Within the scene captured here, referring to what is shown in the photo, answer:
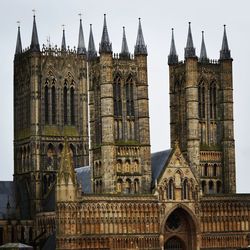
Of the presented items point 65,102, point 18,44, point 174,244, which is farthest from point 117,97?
point 18,44

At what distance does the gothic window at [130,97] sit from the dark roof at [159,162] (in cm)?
532

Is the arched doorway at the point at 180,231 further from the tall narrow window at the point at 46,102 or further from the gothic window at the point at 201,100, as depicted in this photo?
the tall narrow window at the point at 46,102

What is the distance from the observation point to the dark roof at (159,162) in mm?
106125

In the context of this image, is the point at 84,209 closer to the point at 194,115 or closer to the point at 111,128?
the point at 111,128

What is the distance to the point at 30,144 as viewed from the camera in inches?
4739

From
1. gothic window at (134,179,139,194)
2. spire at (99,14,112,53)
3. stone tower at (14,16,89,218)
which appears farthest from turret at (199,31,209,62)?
stone tower at (14,16,89,218)

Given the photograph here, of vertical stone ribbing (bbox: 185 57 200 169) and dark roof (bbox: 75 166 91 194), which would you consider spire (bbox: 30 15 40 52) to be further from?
vertical stone ribbing (bbox: 185 57 200 169)

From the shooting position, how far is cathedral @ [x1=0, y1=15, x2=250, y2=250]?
101875mm

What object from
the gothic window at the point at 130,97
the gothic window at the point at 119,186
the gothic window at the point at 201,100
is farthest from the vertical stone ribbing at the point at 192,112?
the gothic window at the point at 119,186

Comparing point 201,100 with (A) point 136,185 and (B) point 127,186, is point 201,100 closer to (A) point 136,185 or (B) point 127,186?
(A) point 136,185

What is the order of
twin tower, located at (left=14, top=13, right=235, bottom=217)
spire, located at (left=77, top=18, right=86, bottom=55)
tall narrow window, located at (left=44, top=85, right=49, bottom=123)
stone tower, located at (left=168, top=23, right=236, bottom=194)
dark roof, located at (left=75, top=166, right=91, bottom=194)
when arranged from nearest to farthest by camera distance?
twin tower, located at (left=14, top=13, right=235, bottom=217) < stone tower, located at (left=168, top=23, right=236, bottom=194) < dark roof, located at (left=75, top=166, right=91, bottom=194) < tall narrow window, located at (left=44, top=85, right=49, bottom=123) < spire, located at (left=77, top=18, right=86, bottom=55)

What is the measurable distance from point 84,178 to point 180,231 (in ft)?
43.7

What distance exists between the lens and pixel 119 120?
105 meters

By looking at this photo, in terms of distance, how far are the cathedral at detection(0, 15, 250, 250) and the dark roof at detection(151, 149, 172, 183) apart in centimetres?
14
